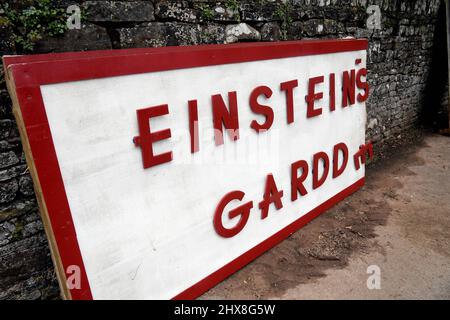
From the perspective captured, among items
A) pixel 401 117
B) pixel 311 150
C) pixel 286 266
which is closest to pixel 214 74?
pixel 311 150

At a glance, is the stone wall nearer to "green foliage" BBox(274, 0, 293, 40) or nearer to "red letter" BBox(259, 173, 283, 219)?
"green foliage" BBox(274, 0, 293, 40)

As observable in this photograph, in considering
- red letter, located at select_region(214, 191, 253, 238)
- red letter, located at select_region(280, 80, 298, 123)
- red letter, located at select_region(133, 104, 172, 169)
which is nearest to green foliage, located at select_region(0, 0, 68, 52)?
red letter, located at select_region(133, 104, 172, 169)

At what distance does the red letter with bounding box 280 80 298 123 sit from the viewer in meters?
2.39

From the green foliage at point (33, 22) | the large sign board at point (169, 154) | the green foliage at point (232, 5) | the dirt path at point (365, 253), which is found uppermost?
the green foliage at point (232, 5)

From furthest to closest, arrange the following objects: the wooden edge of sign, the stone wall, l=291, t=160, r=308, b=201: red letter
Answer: l=291, t=160, r=308, b=201: red letter, the stone wall, the wooden edge of sign

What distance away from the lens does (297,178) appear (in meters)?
2.65

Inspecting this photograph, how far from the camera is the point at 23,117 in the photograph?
128cm

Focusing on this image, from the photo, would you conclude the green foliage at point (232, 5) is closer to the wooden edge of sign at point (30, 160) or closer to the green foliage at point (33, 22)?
the green foliage at point (33, 22)

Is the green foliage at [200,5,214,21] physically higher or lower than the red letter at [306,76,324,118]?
higher

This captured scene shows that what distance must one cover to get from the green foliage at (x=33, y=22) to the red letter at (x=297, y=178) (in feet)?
6.13

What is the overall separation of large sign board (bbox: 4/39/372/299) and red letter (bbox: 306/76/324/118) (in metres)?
0.01

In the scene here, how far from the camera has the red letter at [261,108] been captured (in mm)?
2170

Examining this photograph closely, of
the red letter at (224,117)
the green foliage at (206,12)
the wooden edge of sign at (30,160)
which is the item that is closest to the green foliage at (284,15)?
the green foliage at (206,12)

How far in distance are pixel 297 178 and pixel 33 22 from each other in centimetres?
208
